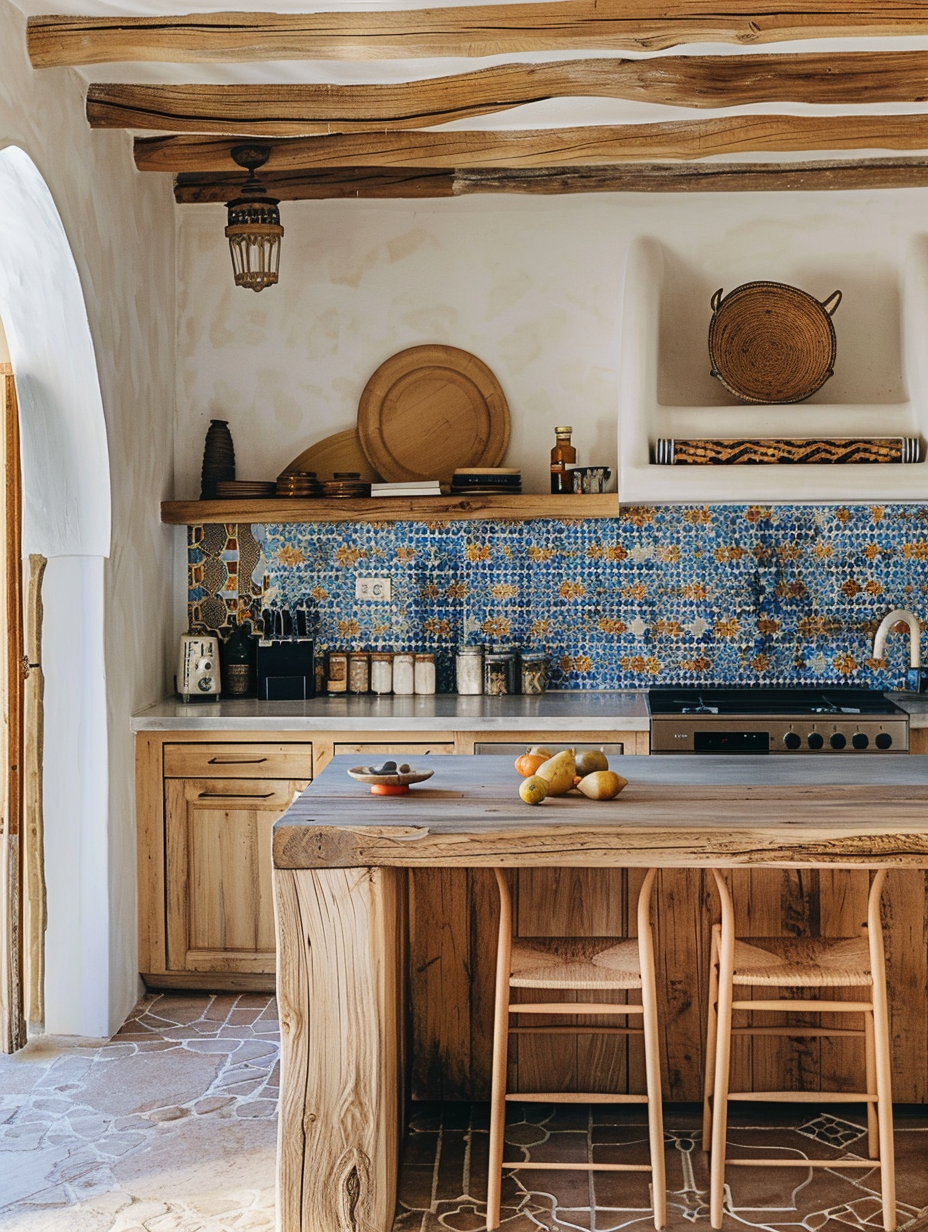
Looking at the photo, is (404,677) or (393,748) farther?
(404,677)

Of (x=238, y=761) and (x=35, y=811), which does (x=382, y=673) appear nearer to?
(x=238, y=761)

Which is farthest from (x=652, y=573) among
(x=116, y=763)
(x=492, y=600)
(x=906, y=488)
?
(x=116, y=763)

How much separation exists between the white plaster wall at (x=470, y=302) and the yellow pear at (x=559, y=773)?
226cm

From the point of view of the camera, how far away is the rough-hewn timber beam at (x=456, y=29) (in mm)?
2951

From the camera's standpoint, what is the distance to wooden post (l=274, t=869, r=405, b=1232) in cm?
252

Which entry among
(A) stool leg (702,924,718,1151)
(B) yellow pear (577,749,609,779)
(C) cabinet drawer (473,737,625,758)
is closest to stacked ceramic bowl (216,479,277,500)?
(C) cabinet drawer (473,737,625,758)

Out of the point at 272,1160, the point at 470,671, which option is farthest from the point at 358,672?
the point at 272,1160

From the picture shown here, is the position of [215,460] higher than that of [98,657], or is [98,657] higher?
[215,460]

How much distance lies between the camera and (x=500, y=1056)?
2631mm

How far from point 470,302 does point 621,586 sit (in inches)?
50.7

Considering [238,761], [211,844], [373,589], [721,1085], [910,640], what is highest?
[373,589]

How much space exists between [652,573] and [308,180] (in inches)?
79.1

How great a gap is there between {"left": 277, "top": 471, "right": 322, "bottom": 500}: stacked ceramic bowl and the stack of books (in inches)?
9.8

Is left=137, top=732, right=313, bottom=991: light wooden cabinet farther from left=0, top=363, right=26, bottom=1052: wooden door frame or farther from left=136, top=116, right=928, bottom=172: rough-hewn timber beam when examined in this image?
Answer: left=136, top=116, right=928, bottom=172: rough-hewn timber beam
